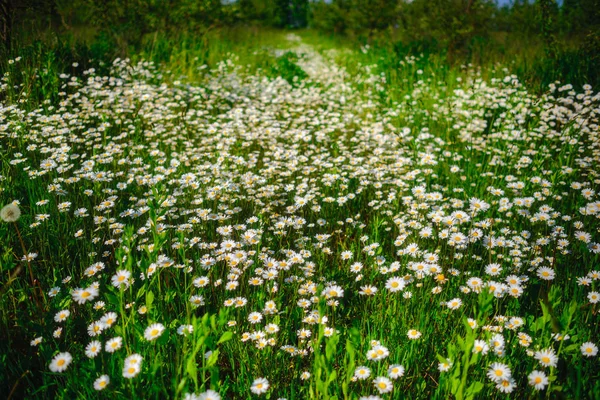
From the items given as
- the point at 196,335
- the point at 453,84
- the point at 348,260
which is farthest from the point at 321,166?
the point at 453,84

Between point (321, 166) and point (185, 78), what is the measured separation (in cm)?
441

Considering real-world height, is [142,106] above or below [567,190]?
above

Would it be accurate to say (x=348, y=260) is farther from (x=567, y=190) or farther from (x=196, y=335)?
(x=567, y=190)

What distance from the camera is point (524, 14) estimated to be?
12398mm

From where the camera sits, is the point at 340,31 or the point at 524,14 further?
the point at 340,31

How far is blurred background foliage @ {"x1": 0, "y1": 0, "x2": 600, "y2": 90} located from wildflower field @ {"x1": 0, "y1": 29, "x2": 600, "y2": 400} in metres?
1.31

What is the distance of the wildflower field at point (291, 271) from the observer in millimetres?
1607

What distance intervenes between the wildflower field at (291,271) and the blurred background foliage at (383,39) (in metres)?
1.31

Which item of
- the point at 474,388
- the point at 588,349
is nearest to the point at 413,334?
the point at 474,388

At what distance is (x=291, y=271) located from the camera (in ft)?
8.48

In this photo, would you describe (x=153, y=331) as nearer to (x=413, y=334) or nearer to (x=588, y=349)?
(x=413, y=334)

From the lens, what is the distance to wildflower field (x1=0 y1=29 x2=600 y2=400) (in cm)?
161

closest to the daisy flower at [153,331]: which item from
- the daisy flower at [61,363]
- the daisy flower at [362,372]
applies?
the daisy flower at [61,363]

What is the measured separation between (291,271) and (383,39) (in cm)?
1216
